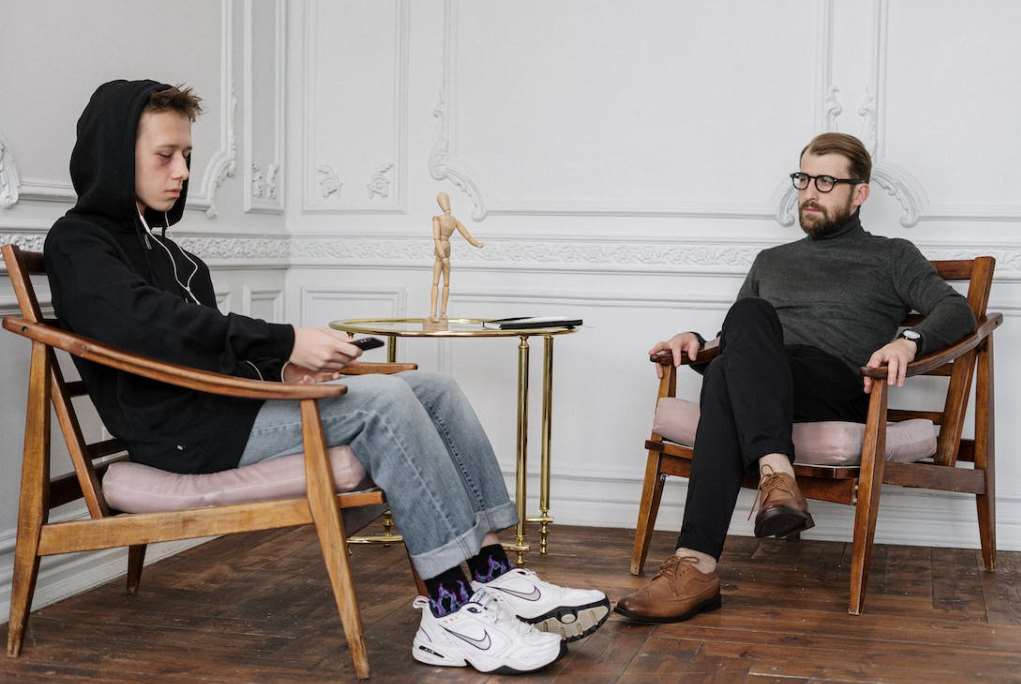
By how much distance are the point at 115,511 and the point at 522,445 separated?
4.19 ft

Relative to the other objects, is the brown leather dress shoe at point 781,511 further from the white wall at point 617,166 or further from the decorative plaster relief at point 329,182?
the decorative plaster relief at point 329,182

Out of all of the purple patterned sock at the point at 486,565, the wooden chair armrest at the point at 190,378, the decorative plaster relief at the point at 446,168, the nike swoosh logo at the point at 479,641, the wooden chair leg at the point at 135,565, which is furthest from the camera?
the decorative plaster relief at the point at 446,168

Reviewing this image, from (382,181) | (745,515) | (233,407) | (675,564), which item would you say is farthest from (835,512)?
(233,407)

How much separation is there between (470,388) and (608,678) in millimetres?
1711

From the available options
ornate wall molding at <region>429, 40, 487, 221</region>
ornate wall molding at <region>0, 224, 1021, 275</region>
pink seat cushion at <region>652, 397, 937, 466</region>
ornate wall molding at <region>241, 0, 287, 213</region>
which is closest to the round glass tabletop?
pink seat cushion at <region>652, 397, 937, 466</region>

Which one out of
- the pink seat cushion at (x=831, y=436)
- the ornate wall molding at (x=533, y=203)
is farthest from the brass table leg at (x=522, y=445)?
the ornate wall molding at (x=533, y=203)

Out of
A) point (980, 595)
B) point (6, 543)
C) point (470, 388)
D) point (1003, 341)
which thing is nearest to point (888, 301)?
point (1003, 341)

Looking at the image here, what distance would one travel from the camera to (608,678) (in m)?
2.29

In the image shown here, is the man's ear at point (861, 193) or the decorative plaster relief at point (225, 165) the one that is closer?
the man's ear at point (861, 193)

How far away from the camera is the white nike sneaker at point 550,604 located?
2350mm

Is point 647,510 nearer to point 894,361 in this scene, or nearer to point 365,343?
point 894,361

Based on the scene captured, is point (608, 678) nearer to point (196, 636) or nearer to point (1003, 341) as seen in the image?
point (196, 636)

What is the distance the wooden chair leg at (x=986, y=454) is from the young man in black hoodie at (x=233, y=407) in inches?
53.9

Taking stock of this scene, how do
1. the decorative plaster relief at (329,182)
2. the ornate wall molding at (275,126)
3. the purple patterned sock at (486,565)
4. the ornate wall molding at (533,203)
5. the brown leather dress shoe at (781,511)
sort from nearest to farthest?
the purple patterned sock at (486,565)
the brown leather dress shoe at (781,511)
the ornate wall molding at (533,203)
the ornate wall molding at (275,126)
the decorative plaster relief at (329,182)
